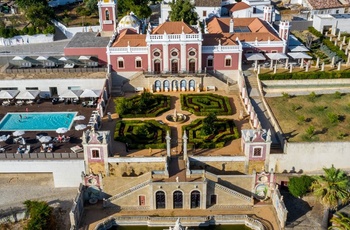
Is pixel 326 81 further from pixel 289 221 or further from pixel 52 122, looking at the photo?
pixel 52 122

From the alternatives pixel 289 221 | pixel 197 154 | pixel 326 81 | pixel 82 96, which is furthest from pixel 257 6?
pixel 289 221

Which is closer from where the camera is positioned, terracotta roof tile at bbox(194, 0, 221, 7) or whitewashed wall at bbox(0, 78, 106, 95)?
whitewashed wall at bbox(0, 78, 106, 95)

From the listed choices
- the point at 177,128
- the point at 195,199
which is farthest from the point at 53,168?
the point at 195,199

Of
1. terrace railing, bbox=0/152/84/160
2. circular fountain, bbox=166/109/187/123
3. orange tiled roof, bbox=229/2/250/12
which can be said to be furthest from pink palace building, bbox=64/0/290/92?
orange tiled roof, bbox=229/2/250/12

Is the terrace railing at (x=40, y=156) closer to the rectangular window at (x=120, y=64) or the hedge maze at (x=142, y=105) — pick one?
the hedge maze at (x=142, y=105)

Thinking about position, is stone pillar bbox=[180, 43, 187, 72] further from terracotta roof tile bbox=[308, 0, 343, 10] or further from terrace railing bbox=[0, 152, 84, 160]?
terracotta roof tile bbox=[308, 0, 343, 10]

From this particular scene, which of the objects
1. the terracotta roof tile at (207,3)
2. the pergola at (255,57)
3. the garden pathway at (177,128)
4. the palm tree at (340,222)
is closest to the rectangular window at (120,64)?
the garden pathway at (177,128)
